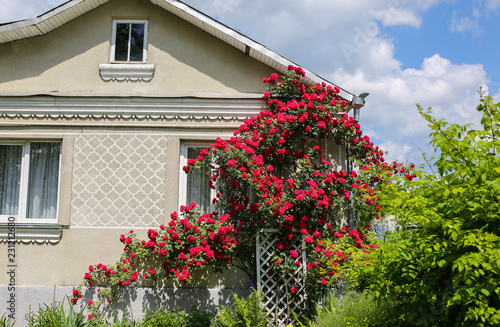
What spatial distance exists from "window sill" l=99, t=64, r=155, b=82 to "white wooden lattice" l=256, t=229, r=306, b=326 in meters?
3.40

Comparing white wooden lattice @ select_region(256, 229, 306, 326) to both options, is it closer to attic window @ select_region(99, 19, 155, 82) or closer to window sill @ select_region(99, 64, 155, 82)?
window sill @ select_region(99, 64, 155, 82)

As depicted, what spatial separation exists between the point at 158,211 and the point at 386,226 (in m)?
4.35

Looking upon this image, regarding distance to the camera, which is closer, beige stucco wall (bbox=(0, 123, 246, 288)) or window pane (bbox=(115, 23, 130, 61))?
beige stucco wall (bbox=(0, 123, 246, 288))

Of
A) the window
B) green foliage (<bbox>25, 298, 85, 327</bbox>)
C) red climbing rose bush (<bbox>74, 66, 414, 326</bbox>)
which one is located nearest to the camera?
green foliage (<bbox>25, 298, 85, 327</bbox>)

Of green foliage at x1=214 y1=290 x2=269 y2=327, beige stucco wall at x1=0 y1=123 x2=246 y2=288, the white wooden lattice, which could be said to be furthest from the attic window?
green foliage at x1=214 y1=290 x2=269 y2=327

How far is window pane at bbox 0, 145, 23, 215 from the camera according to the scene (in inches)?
301

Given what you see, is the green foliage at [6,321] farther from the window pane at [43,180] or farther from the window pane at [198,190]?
the window pane at [198,190]

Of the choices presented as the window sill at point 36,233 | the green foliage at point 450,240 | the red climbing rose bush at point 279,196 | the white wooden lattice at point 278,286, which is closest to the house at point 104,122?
the window sill at point 36,233

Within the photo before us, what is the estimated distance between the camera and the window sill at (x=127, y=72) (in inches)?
302

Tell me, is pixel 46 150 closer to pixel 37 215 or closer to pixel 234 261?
pixel 37 215

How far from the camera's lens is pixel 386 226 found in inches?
335

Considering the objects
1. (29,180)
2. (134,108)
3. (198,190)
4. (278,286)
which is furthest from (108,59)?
(278,286)

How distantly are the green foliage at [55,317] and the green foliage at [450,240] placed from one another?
16.3 feet

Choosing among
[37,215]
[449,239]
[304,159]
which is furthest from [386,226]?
[37,215]
